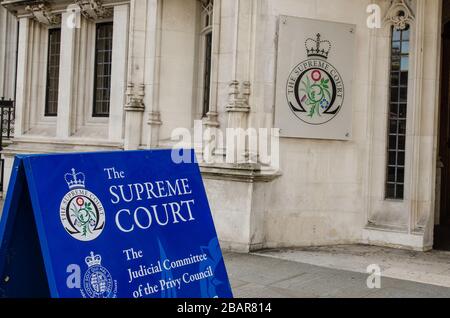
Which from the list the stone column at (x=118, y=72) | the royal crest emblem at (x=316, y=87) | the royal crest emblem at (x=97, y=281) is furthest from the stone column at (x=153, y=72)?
the royal crest emblem at (x=97, y=281)

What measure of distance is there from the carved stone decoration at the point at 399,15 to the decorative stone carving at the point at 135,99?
4593 mm

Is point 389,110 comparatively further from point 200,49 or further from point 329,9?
point 200,49

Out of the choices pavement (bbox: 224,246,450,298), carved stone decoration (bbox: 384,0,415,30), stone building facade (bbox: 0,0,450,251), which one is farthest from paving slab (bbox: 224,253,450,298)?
carved stone decoration (bbox: 384,0,415,30)

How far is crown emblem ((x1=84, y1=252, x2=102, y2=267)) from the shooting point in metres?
3.78

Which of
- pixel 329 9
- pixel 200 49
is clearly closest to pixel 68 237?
pixel 329 9

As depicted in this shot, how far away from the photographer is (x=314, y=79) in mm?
9742

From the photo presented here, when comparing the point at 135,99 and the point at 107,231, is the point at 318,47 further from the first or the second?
the point at 107,231

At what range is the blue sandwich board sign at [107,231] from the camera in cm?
369

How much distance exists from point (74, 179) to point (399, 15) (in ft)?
25.2

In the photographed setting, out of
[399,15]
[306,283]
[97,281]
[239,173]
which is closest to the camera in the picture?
[97,281]

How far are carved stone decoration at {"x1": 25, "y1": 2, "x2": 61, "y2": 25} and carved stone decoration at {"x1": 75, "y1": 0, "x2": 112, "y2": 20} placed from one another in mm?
1113

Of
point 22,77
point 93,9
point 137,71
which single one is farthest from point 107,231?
point 22,77

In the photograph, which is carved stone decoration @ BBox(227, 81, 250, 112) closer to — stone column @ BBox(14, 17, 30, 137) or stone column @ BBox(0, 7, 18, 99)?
stone column @ BBox(14, 17, 30, 137)

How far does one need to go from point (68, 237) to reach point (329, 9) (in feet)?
23.9
